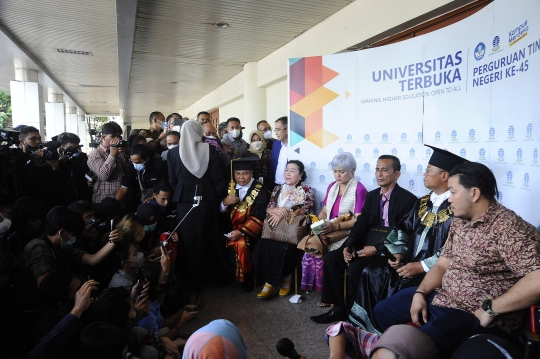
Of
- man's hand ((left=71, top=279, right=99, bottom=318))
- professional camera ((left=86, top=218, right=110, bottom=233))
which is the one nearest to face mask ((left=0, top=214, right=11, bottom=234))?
professional camera ((left=86, top=218, right=110, bottom=233))

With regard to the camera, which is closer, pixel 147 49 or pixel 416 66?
pixel 416 66

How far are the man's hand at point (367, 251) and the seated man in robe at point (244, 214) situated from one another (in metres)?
1.15

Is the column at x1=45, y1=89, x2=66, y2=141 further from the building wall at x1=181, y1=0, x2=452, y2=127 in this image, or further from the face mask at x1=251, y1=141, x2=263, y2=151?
the face mask at x1=251, y1=141, x2=263, y2=151

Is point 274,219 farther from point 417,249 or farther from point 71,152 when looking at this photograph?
point 71,152

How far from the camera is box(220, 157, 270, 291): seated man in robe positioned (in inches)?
145

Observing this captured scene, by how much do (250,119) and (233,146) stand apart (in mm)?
3642

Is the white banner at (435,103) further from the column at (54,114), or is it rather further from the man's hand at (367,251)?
the column at (54,114)

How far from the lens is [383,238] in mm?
2938

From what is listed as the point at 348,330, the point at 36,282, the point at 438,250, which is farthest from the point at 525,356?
the point at 36,282

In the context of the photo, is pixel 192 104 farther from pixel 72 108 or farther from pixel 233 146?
pixel 233 146

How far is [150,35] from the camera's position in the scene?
6457 millimetres

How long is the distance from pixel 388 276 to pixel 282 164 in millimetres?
2229

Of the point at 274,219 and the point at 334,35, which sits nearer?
the point at 274,219

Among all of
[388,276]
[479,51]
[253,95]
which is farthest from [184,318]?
[253,95]
